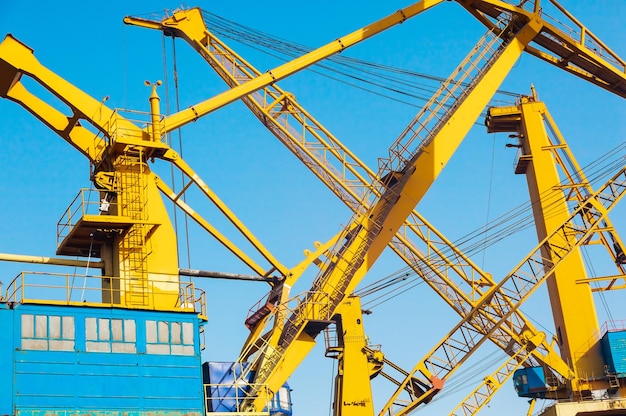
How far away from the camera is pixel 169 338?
4147 centimetres

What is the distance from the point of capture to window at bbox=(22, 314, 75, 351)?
38.9m

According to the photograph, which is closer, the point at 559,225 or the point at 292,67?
the point at 292,67

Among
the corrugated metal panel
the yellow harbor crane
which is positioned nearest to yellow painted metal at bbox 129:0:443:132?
the yellow harbor crane

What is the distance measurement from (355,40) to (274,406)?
1857cm

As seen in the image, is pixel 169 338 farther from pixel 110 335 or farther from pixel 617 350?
pixel 617 350

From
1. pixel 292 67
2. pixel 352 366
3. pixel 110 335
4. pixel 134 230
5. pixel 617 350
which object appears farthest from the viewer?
pixel 617 350

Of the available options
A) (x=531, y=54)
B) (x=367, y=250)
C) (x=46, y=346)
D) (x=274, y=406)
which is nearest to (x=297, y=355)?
(x=274, y=406)

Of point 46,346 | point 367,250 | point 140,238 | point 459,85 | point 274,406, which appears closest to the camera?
point 46,346

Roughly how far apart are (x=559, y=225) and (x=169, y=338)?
28.4 meters

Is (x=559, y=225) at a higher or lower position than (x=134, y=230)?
higher

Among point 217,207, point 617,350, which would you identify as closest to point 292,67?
point 217,207

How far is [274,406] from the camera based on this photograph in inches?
1925

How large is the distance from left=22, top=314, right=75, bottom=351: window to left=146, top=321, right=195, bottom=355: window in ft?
10.1

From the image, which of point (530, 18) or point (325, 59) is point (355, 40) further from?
point (530, 18)
